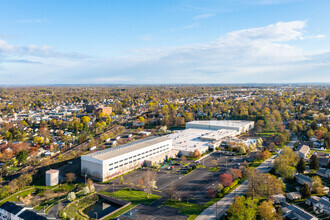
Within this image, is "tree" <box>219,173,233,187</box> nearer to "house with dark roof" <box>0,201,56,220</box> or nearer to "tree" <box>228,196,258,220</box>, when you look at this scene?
"tree" <box>228,196,258,220</box>

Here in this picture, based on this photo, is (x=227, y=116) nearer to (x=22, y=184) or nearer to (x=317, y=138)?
(x=317, y=138)

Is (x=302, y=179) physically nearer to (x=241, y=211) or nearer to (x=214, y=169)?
(x=214, y=169)

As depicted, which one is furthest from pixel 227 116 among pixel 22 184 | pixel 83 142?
pixel 22 184

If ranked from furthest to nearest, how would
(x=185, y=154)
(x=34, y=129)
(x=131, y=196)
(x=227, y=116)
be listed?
(x=227, y=116) → (x=34, y=129) → (x=185, y=154) → (x=131, y=196)

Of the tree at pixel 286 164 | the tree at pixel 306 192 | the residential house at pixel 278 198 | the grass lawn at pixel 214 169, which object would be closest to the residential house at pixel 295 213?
the residential house at pixel 278 198

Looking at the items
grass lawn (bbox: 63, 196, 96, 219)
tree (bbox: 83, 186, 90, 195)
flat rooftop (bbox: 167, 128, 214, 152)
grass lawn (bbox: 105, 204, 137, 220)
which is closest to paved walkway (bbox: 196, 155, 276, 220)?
grass lawn (bbox: 105, 204, 137, 220)

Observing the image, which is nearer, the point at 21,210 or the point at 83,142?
the point at 21,210
